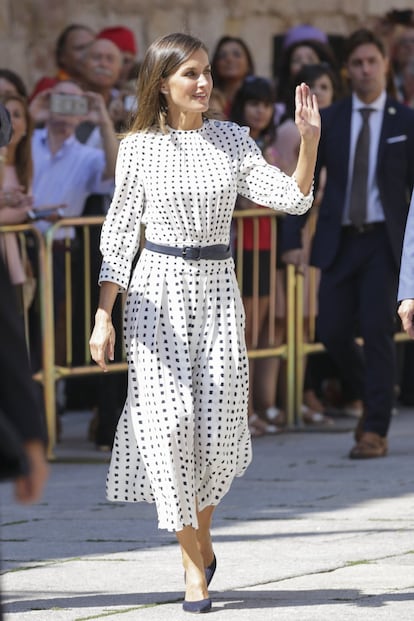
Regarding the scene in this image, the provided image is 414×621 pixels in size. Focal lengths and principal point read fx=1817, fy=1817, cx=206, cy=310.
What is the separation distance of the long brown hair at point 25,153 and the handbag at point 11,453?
6546 millimetres

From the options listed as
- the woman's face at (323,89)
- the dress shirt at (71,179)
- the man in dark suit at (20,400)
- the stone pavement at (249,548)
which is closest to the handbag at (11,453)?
the man in dark suit at (20,400)

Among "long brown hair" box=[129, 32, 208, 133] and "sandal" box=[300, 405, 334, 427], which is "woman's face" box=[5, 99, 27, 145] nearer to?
"sandal" box=[300, 405, 334, 427]

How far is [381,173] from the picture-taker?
9.63m

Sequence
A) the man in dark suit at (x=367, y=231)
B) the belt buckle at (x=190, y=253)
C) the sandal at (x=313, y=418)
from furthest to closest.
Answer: the sandal at (x=313, y=418) < the man in dark suit at (x=367, y=231) < the belt buckle at (x=190, y=253)

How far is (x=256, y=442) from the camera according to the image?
420 inches

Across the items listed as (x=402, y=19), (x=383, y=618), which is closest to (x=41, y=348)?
(x=383, y=618)

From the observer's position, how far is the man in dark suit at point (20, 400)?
11.5ft

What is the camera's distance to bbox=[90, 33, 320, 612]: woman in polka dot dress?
19.9ft

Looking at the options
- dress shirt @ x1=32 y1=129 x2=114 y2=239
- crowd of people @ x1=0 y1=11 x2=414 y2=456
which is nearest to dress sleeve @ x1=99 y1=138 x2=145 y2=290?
crowd of people @ x1=0 y1=11 x2=414 y2=456

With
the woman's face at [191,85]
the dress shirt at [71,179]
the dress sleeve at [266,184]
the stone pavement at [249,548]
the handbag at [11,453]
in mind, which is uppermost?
the woman's face at [191,85]

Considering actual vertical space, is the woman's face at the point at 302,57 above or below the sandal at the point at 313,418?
above

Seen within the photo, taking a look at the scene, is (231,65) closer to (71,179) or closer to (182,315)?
(71,179)

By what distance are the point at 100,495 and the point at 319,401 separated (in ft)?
11.0

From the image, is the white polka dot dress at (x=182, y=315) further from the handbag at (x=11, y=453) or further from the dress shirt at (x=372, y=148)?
the dress shirt at (x=372, y=148)
